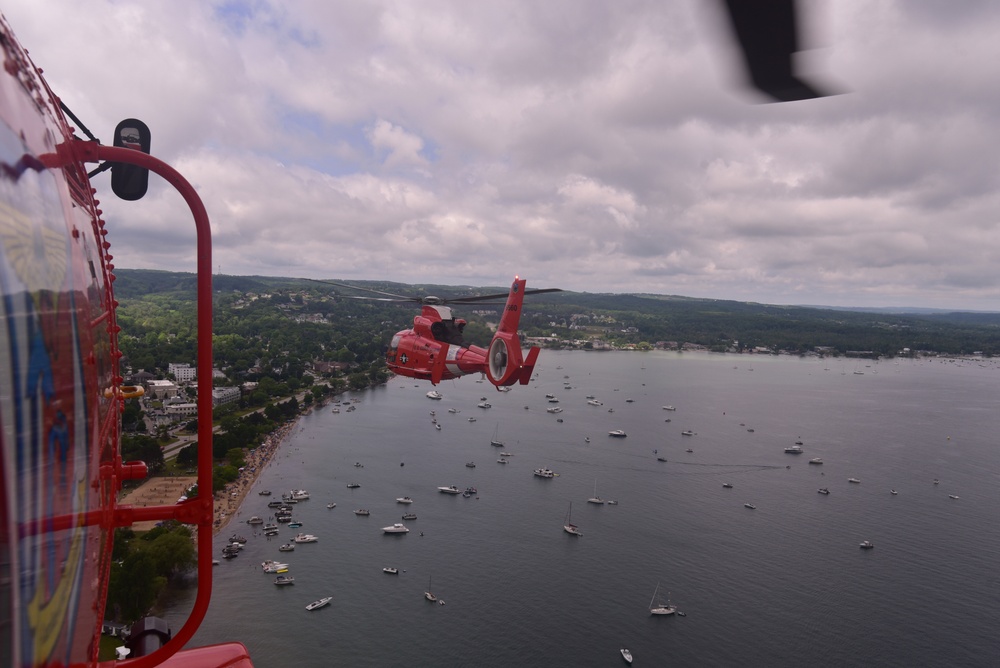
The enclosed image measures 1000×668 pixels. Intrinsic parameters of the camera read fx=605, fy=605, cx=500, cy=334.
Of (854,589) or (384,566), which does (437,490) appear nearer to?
(384,566)

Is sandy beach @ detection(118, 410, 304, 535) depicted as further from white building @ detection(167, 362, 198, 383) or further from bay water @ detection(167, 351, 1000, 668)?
white building @ detection(167, 362, 198, 383)

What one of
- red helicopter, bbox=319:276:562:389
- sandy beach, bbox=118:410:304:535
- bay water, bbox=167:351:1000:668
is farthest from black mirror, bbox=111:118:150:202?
sandy beach, bbox=118:410:304:535

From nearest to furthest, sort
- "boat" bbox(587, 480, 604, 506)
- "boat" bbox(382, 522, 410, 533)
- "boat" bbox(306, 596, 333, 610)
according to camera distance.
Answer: "boat" bbox(306, 596, 333, 610), "boat" bbox(382, 522, 410, 533), "boat" bbox(587, 480, 604, 506)

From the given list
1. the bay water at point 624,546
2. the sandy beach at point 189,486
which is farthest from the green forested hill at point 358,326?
the sandy beach at point 189,486

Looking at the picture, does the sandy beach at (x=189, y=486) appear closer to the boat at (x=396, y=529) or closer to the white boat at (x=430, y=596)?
the boat at (x=396, y=529)

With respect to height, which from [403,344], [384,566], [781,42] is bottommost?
[384,566]

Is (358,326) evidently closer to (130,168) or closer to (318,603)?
(318,603)

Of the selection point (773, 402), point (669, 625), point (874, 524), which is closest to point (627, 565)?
point (669, 625)
